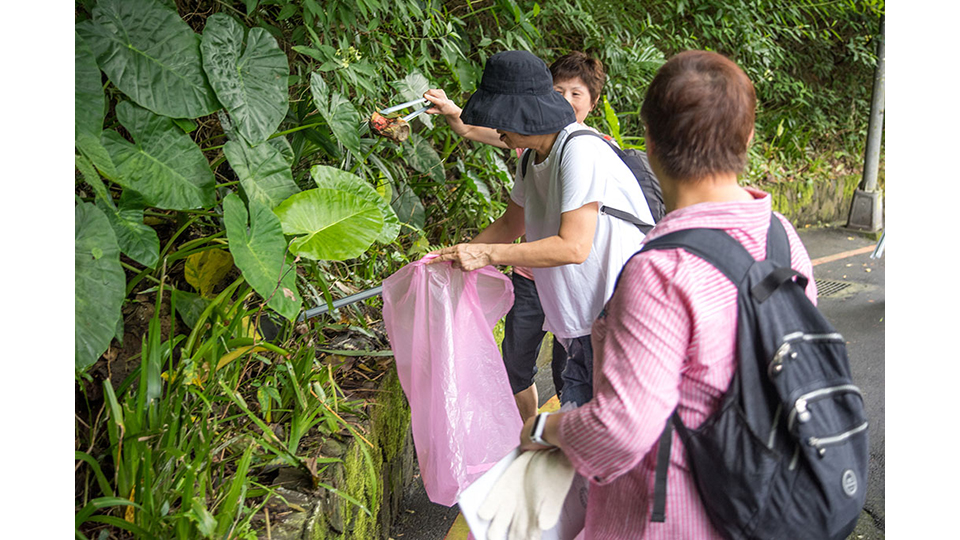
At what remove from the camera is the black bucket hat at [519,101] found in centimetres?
225

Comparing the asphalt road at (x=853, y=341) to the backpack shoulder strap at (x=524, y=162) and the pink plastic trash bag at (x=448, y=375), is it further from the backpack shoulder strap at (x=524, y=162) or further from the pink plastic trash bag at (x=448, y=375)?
the backpack shoulder strap at (x=524, y=162)

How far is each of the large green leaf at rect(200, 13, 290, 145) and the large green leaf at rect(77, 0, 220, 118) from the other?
0.04 metres

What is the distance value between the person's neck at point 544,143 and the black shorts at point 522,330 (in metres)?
0.63

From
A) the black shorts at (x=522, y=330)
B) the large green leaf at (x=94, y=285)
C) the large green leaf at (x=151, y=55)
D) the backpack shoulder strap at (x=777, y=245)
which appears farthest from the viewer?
the black shorts at (x=522, y=330)

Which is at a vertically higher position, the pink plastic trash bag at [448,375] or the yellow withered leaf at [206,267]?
the yellow withered leaf at [206,267]

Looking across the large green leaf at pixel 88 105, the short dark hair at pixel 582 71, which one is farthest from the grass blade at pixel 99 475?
the short dark hair at pixel 582 71

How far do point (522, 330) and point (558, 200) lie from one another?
29.1 inches

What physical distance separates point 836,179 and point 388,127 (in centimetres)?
836

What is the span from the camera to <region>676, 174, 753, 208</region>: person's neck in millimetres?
1239

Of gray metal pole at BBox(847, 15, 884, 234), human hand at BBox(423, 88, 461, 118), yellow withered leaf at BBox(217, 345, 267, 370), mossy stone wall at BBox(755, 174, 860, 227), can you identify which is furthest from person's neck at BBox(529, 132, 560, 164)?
gray metal pole at BBox(847, 15, 884, 234)

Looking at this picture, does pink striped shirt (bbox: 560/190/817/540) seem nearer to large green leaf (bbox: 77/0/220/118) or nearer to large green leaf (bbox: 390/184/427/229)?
large green leaf (bbox: 77/0/220/118)

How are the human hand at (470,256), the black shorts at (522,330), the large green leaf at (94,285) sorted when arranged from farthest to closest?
1. the black shorts at (522,330)
2. the human hand at (470,256)
3. the large green leaf at (94,285)

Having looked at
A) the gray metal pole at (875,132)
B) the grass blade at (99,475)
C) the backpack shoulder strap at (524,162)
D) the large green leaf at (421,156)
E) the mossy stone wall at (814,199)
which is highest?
the backpack shoulder strap at (524,162)

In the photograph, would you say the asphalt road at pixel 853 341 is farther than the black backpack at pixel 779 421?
Yes
